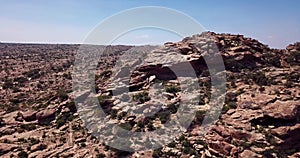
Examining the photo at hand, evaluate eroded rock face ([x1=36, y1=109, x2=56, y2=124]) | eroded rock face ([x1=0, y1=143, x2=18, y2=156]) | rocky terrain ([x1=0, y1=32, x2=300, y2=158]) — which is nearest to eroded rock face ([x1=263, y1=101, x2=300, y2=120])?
rocky terrain ([x1=0, y1=32, x2=300, y2=158])

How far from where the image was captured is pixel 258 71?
109 feet

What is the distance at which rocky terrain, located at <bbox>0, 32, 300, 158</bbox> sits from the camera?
21078mm

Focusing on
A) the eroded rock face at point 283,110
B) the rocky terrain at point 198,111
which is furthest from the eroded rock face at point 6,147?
the eroded rock face at point 283,110

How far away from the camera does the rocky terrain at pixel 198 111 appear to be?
21.1 metres

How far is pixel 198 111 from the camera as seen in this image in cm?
2522

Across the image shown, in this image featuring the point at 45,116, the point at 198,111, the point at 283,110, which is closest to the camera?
the point at 283,110

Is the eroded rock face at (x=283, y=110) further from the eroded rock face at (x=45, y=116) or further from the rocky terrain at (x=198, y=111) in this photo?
the eroded rock face at (x=45, y=116)

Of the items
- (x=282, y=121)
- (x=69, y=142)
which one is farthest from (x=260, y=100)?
(x=69, y=142)

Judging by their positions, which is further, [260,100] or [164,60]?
[164,60]

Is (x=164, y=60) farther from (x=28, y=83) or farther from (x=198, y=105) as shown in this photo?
(x=28, y=83)

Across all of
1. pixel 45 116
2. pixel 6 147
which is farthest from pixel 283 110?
pixel 6 147

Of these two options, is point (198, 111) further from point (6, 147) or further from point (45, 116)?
point (6, 147)

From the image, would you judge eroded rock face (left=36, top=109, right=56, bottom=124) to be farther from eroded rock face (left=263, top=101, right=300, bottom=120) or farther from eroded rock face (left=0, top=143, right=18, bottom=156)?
eroded rock face (left=263, top=101, right=300, bottom=120)

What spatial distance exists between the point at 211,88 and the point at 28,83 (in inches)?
1363
